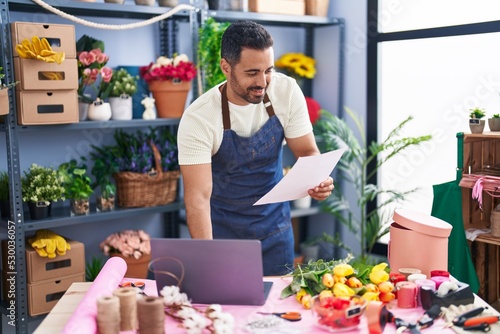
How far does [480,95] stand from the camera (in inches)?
156

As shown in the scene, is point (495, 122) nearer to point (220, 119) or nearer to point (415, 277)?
point (220, 119)

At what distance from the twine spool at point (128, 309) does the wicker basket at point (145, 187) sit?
2.04 meters

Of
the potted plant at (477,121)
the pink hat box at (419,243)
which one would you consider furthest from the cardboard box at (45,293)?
the potted plant at (477,121)

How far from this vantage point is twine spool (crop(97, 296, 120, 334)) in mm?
1741

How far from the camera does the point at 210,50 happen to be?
12.9ft

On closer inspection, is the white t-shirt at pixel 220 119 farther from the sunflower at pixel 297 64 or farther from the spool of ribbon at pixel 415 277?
the sunflower at pixel 297 64

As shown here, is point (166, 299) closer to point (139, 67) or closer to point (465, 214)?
point (465, 214)

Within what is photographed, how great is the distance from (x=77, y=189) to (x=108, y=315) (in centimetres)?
195

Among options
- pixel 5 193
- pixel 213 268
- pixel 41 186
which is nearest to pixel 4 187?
pixel 5 193

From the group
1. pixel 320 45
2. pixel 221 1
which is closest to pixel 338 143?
pixel 320 45

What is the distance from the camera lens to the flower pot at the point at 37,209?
343 cm

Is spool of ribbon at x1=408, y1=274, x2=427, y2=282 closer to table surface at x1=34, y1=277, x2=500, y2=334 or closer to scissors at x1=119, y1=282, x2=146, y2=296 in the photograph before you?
table surface at x1=34, y1=277, x2=500, y2=334

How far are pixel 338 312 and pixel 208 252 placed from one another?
39cm

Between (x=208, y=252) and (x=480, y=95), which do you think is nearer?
(x=208, y=252)
